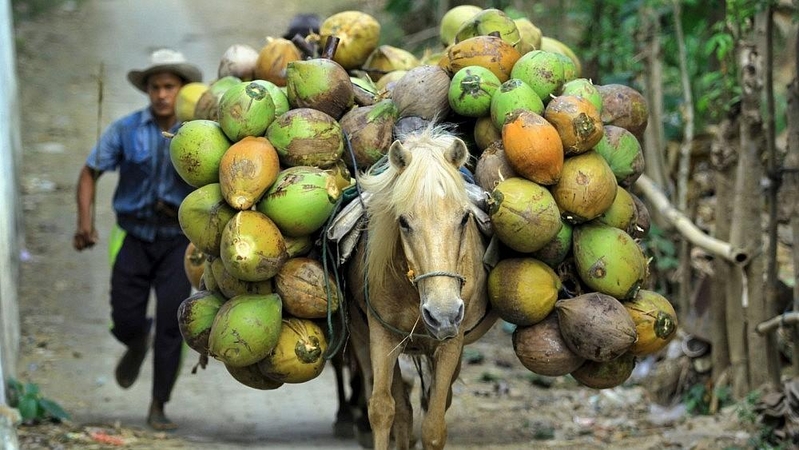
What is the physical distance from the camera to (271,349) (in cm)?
418

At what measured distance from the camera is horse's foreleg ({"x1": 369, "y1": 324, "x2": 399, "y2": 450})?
4.29 m

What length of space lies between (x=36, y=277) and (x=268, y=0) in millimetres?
10479

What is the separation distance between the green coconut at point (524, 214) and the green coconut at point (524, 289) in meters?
0.12

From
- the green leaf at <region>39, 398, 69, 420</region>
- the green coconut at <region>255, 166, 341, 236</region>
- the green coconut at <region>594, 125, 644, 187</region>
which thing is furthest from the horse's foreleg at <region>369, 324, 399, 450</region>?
the green leaf at <region>39, 398, 69, 420</region>

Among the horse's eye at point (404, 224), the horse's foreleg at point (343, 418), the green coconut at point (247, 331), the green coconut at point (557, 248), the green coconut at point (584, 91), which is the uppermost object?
the green coconut at point (584, 91)

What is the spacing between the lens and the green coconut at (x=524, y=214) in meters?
3.98

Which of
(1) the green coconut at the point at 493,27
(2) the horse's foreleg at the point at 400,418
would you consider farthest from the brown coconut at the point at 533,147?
(2) the horse's foreleg at the point at 400,418

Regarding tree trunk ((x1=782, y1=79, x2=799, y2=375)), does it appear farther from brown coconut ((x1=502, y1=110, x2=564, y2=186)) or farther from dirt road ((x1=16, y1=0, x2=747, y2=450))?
brown coconut ((x1=502, y1=110, x2=564, y2=186))

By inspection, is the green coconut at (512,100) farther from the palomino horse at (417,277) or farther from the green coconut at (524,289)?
the green coconut at (524,289)

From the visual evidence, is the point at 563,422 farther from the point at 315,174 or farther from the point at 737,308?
the point at 315,174

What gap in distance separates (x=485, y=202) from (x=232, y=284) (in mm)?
1080

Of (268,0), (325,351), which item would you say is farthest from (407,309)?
(268,0)

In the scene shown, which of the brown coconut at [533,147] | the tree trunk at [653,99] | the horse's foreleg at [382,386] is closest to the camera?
the brown coconut at [533,147]

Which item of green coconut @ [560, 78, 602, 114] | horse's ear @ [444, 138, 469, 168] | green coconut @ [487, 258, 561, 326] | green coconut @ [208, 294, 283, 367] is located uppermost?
green coconut @ [560, 78, 602, 114]
